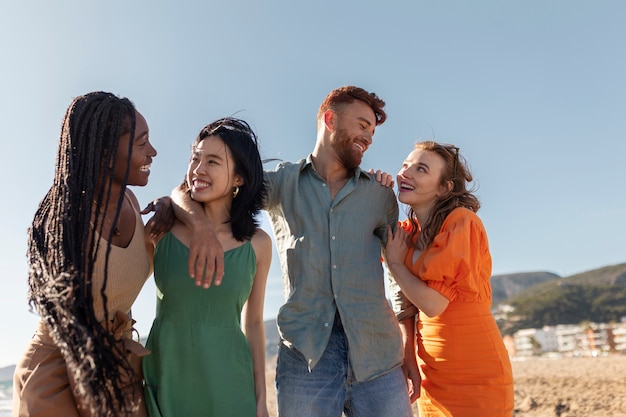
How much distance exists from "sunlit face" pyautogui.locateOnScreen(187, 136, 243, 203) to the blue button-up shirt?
0.57 meters

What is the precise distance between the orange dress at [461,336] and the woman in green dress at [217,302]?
1.05m

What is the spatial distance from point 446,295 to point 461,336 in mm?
251

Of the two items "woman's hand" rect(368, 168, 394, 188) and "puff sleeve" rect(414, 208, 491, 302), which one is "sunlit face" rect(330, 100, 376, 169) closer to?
"woman's hand" rect(368, 168, 394, 188)

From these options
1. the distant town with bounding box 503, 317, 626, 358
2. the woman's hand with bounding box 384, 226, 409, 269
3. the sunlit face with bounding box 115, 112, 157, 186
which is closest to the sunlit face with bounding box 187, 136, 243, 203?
the sunlit face with bounding box 115, 112, 157, 186

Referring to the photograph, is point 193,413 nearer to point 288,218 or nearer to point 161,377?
point 161,377

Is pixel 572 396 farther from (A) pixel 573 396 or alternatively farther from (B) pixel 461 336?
(B) pixel 461 336

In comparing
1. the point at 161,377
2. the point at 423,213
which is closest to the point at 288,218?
the point at 423,213

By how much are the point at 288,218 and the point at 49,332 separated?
1755 millimetres

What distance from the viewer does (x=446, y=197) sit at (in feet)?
12.8

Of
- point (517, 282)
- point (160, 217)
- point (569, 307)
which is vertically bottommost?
point (569, 307)

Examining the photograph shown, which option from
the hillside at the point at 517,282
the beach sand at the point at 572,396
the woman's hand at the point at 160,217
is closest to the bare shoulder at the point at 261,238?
the woman's hand at the point at 160,217

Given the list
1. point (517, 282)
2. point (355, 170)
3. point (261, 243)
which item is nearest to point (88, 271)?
point (261, 243)

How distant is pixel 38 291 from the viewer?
8.19ft

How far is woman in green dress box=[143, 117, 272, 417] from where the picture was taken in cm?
294
